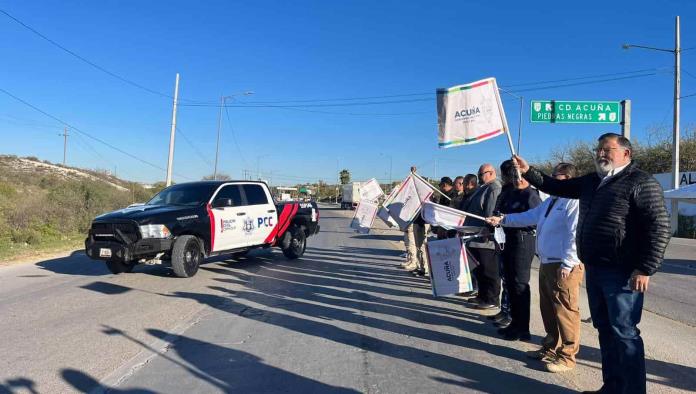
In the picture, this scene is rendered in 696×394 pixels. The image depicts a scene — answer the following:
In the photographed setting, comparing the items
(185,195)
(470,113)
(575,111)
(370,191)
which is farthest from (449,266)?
(575,111)

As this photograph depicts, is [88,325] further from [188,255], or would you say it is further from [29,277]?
[29,277]

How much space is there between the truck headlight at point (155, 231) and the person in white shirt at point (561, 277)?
688 centimetres

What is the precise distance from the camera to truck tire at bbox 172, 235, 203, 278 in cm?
940

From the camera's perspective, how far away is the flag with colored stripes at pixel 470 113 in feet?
19.2

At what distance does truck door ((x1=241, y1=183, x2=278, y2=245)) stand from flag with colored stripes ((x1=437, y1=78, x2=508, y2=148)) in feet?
21.2

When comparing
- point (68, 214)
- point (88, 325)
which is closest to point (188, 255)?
point (88, 325)

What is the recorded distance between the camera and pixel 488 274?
7.20 m

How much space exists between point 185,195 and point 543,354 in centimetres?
812

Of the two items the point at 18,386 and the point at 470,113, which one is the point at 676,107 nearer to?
the point at 470,113

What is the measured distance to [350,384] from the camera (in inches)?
168

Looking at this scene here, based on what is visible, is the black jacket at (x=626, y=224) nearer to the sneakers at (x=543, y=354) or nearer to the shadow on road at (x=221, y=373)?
the sneakers at (x=543, y=354)

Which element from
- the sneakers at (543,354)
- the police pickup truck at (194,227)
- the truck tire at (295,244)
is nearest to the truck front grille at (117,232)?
the police pickup truck at (194,227)

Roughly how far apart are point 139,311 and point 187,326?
119cm

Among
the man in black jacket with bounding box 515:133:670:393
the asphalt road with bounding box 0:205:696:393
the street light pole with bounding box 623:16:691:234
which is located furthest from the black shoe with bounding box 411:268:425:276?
the street light pole with bounding box 623:16:691:234
